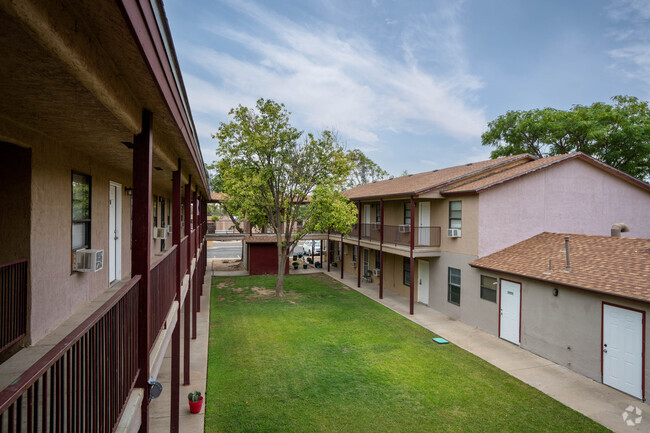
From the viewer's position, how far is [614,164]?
84.6ft

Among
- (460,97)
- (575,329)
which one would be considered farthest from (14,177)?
(460,97)

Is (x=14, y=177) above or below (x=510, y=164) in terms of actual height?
below

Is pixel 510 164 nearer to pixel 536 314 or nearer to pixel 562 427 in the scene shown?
pixel 536 314

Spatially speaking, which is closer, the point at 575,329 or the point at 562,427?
the point at 562,427

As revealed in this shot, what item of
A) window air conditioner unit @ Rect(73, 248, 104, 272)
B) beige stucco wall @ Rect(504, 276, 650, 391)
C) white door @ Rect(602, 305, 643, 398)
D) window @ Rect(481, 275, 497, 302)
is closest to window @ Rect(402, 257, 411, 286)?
window @ Rect(481, 275, 497, 302)

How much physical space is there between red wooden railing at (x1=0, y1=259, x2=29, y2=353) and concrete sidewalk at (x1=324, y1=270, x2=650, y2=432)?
1036cm

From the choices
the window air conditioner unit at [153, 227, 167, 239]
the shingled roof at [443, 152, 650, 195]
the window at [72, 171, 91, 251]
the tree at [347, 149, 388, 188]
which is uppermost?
the tree at [347, 149, 388, 188]

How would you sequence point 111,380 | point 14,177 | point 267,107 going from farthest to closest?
point 267,107 → point 14,177 → point 111,380

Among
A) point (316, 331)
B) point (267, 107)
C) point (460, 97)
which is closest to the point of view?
point (316, 331)

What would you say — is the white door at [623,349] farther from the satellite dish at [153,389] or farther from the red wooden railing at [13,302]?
the red wooden railing at [13,302]

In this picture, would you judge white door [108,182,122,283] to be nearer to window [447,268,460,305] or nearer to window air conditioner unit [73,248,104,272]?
window air conditioner unit [73,248,104,272]

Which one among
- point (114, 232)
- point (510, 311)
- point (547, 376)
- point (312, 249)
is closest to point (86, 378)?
point (114, 232)

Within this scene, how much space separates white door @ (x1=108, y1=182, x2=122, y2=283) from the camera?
703 centimetres

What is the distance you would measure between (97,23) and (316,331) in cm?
1275
